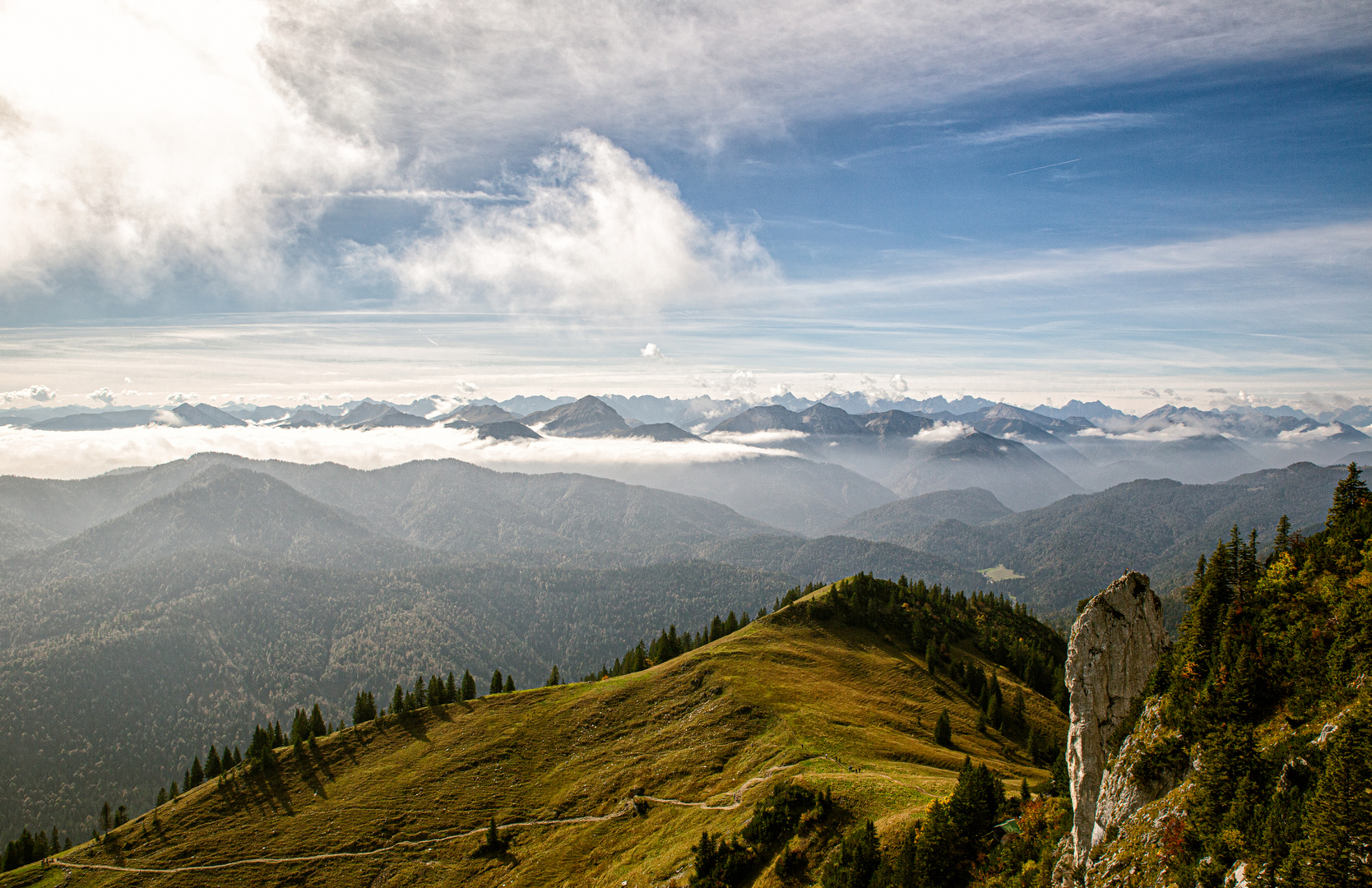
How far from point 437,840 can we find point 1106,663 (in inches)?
2957

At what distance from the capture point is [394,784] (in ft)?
285

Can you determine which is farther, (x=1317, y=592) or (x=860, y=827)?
(x=860, y=827)

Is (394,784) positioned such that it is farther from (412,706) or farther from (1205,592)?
(1205,592)

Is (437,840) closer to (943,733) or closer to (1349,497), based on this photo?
(943,733)

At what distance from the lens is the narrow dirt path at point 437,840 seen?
211ft

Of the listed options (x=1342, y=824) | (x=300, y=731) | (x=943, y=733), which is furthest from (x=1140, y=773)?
(x=300, y=731)

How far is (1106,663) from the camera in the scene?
3822 centimetres

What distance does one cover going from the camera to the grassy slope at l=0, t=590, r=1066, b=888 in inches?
2453

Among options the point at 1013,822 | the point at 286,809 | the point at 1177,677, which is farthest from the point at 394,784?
the point at 1177,677

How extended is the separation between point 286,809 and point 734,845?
76.6 meters

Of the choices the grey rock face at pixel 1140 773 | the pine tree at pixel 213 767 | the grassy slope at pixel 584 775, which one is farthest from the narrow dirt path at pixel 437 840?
the grey rock face at pixel 1140 773

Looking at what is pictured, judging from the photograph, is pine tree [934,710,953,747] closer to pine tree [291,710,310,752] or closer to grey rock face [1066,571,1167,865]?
grey rock face [1066,571,1167,865]

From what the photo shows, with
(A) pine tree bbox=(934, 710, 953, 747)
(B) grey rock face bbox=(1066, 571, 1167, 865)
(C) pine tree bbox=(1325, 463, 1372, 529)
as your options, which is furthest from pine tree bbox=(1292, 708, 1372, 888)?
(A) pine tree bbox=(934, 710, 953, 747)

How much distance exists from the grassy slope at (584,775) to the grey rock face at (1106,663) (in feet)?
55.0
